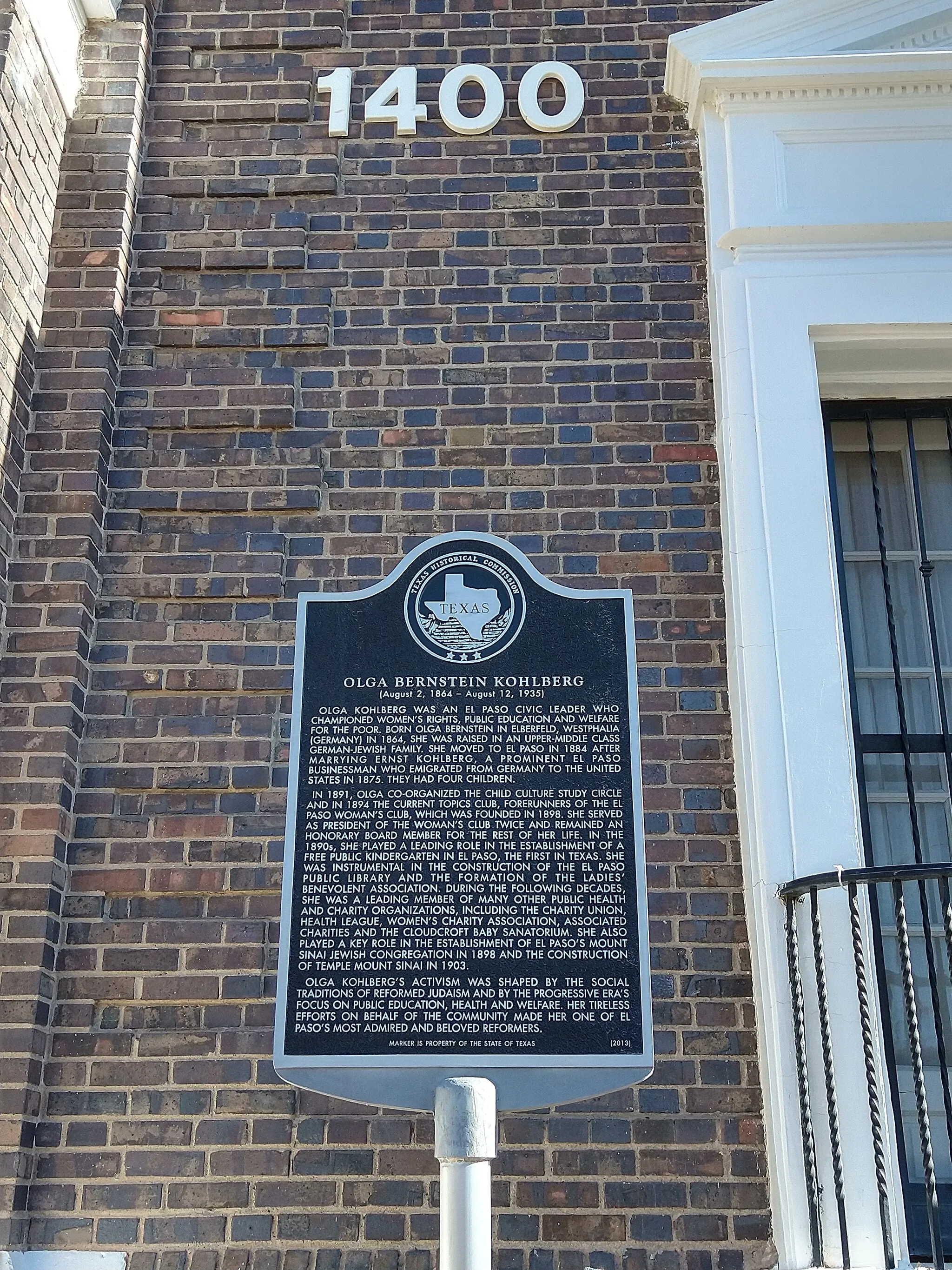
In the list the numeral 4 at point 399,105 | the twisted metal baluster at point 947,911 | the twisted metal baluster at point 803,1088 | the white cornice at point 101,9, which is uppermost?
the white cornice at point 101,9

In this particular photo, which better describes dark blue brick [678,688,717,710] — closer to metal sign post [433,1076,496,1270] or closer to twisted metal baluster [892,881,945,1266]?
twisted metal baluster [892,881,945,1266]

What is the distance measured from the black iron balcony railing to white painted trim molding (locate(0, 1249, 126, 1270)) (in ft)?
6.38

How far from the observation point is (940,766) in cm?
461

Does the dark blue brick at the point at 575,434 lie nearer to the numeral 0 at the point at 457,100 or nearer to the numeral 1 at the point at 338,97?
the numeral 0 at the point at 457,100

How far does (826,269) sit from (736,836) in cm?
211

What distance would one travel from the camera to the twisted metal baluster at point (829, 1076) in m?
3.65

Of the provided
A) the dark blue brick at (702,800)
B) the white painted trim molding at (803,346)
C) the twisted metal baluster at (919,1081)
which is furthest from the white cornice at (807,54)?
the twisted metal baluster at (919,1081)

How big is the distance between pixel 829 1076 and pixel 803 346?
2.48 meters

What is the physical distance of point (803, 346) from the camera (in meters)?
4.82

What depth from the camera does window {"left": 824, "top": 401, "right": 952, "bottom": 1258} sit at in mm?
4211

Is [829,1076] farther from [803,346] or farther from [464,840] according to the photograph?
[803,346]

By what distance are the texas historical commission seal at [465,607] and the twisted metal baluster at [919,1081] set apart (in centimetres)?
135

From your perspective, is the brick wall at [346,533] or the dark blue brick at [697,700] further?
the dark blue brick at [697,700]

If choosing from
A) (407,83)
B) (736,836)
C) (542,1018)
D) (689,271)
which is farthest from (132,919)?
(407,83)
